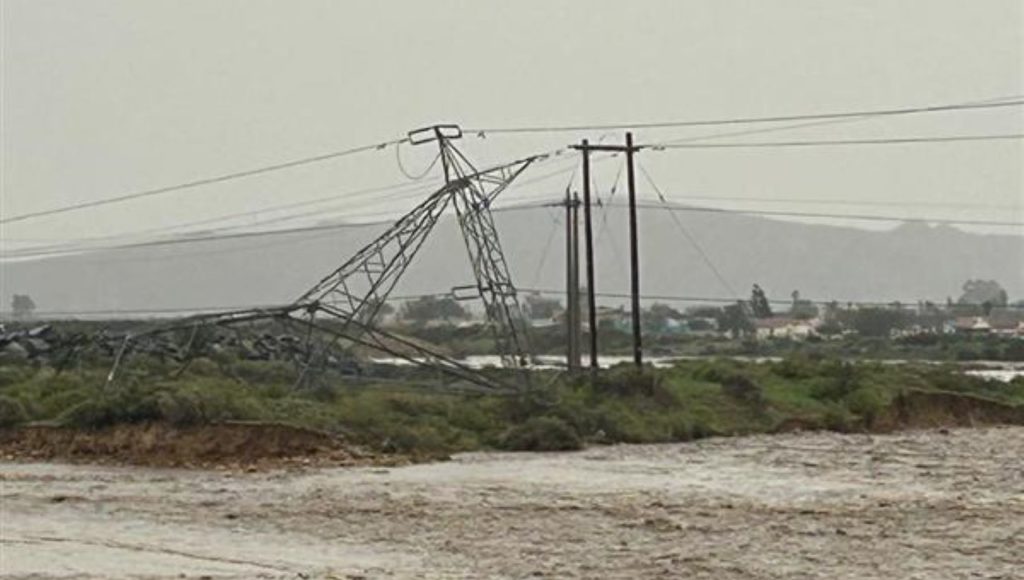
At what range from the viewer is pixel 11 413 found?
1342 inches

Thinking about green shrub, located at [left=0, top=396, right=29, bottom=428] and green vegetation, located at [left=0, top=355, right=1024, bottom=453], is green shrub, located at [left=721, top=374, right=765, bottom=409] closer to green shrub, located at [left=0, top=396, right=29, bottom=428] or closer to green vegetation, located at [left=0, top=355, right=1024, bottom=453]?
green vegetation, located at [left=0, top=355, right=1024, bottom=453]

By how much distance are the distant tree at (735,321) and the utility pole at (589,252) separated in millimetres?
47390

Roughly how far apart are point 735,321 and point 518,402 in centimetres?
5975

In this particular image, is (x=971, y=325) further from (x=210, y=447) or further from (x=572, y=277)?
(x=210, y=447)

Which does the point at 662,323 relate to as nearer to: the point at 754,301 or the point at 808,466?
the point at 754,301

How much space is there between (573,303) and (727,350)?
38.2m

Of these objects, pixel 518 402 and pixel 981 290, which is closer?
pixel 518 402

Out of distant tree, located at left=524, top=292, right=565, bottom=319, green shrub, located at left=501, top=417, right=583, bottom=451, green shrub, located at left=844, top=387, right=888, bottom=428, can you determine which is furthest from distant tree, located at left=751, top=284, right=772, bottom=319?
green shrub, located at left=501, top=417, right=583, bottom=451

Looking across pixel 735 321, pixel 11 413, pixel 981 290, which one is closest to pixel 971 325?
pixel 735 321

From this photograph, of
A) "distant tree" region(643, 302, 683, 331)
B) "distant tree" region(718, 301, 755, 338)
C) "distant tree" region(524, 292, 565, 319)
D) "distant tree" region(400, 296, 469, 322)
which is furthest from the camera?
"distant tree" region(643, 302, 683, 331)

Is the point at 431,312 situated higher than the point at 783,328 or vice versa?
the point at 431,312

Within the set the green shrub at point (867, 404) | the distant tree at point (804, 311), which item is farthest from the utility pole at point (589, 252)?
the distant tree at point (804, 311)

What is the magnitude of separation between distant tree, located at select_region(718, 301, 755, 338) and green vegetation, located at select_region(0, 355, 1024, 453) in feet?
142

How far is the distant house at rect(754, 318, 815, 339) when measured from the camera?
293 feet
